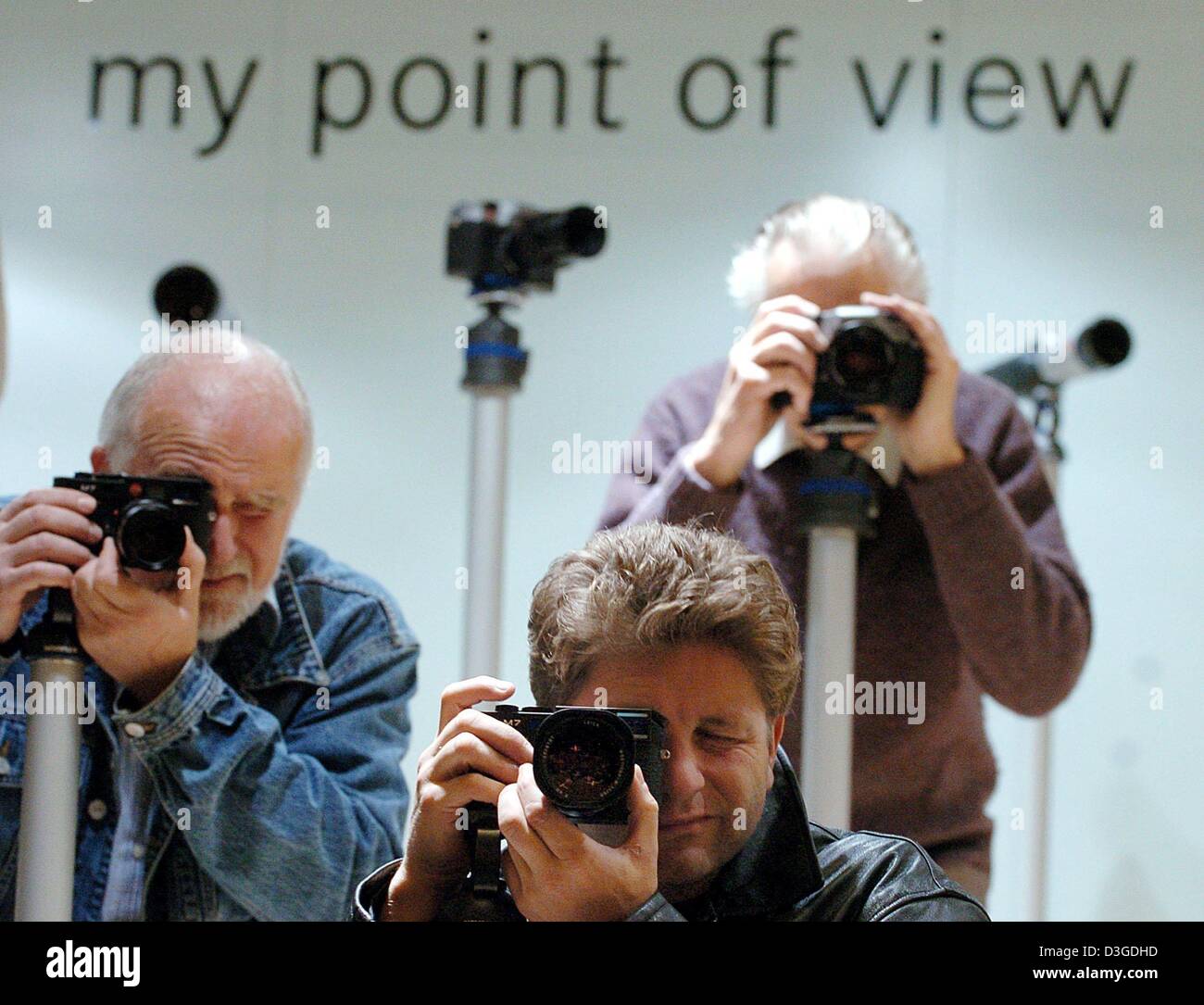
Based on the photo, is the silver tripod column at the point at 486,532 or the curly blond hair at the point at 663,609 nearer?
the curly blond hair at the point at 663,609

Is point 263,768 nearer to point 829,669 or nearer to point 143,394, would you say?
point 143,394

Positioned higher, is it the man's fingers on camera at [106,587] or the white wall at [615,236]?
the white wall at [615,236]

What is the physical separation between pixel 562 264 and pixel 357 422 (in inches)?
9.4

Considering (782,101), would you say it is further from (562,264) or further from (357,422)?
(357,422)

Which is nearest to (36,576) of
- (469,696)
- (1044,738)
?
(469,696)

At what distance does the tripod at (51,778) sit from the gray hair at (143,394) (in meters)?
0.15

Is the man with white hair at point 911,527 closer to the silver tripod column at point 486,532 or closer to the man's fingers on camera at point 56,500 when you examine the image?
the silver tripod column at point 486,532

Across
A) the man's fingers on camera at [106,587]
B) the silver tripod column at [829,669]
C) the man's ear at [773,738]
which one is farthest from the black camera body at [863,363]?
the man's fingers on camera at [106,587]

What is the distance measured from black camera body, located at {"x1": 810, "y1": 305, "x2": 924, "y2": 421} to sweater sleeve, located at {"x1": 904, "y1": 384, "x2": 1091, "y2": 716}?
8cm

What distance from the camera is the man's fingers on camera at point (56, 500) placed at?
1.31m

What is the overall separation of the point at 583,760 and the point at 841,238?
0.65 meters

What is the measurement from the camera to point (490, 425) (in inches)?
61.6

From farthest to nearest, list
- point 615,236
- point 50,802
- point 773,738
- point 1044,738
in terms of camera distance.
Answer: point 1044,738 < point 615,236 < point 50,802 < point 773,738
